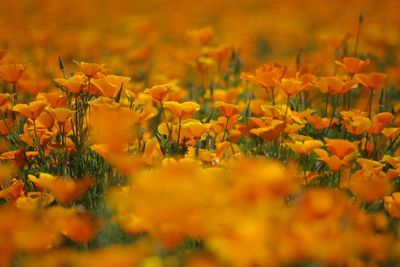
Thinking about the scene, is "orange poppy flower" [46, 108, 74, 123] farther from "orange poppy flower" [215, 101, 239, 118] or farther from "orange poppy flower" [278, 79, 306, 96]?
"orange poppy flower" [278, 79, 306, 96]

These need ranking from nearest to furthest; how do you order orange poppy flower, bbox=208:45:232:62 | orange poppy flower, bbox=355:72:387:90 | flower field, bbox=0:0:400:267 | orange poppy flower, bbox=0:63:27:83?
1. flower field, bbox=0:0:400:267
2. orange poppy flower, bbox=0:63:27:83
3. orange poppy flower, bbox=355:72:387:90
4. orange poppy flower, bbox=208:45:232:62

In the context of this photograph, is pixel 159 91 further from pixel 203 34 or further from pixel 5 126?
pixel 203 34

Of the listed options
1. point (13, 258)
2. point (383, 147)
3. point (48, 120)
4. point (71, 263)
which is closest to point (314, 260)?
point (71, 263)

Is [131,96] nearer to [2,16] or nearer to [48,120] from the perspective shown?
[48,120]

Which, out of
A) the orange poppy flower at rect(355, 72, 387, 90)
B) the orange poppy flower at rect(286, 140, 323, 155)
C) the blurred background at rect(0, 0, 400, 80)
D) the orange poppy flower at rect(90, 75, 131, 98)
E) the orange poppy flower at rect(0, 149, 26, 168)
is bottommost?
the blurred background at rect(0, 0, 400, 80)

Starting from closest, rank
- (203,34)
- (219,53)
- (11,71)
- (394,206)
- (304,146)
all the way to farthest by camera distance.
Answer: (394,206)
(304,146)
(11,71)
(219,53)
(203,34)

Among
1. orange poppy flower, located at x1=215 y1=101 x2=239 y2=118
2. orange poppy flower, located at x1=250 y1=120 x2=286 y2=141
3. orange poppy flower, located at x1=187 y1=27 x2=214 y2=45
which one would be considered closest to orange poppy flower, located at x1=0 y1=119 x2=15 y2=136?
orange poppy flower, located at x1=215 y1=101 x2=239 y2=118

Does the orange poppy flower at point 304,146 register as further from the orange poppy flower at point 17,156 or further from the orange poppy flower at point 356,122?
the orange poppy flower at point 17,156

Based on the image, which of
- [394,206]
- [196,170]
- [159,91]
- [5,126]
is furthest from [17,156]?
[394,206]
